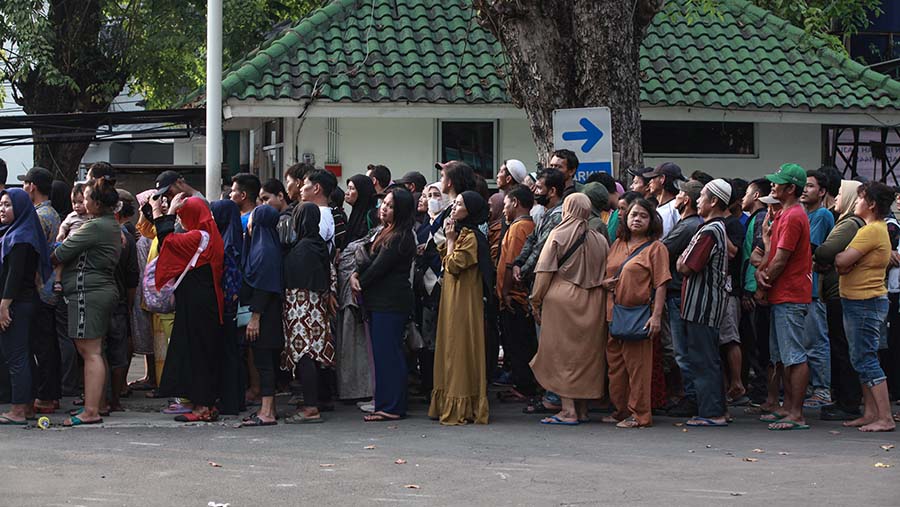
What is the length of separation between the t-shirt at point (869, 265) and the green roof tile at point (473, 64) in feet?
24.9

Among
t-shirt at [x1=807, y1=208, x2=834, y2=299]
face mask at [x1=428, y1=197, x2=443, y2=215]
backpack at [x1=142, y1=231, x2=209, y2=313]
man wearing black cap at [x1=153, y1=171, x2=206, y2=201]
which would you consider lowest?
backpack at [x1=142, y1=231, x2=209, y2=313]

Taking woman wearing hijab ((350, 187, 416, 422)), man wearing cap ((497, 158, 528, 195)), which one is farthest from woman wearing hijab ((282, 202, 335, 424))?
man wearing cap ((497, 158, 528, 195))

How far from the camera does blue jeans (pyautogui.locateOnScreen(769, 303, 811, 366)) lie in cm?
967

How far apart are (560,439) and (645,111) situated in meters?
9.00

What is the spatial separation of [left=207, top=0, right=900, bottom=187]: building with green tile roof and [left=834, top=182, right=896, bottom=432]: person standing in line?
7279 millimetres

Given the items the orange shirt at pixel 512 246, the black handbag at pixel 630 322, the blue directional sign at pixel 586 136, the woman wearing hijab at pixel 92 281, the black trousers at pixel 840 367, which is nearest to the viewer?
the woman wearing hijab at pixel 92 281

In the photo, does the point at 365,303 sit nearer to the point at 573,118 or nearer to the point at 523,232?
the point at 523,232

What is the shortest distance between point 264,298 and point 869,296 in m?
4.66

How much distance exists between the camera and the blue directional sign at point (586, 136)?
38.9ft

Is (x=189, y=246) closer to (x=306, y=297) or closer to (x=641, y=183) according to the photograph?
(x=306, y=297)

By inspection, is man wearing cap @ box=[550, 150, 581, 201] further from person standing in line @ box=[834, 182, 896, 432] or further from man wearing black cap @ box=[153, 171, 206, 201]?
man wearing black cap @ box=[153, 171, 206, 201]

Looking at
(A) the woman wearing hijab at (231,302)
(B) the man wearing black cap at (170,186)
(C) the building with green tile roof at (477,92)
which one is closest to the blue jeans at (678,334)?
(A) the woman wearing hijab at (231,302)

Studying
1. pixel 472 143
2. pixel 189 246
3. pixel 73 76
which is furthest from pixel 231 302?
pixel 73 76

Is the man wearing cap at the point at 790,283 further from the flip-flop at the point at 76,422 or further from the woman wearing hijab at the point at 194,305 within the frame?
the flip-flop at the point at 76,422
